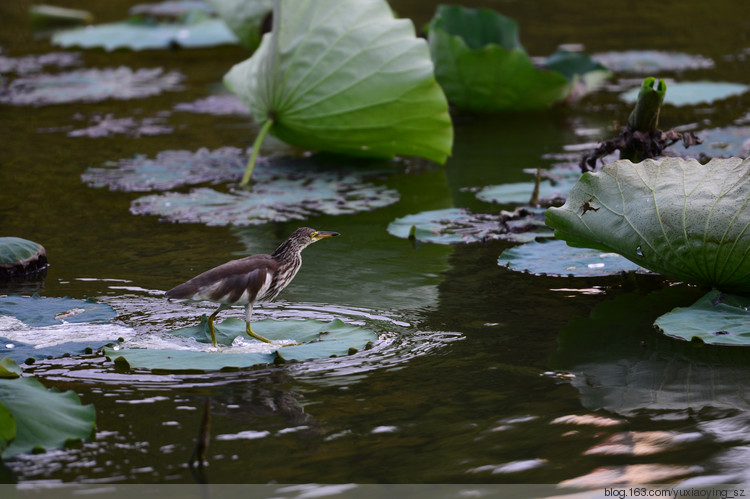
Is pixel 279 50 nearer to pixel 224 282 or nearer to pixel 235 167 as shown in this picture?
pixel 235 167

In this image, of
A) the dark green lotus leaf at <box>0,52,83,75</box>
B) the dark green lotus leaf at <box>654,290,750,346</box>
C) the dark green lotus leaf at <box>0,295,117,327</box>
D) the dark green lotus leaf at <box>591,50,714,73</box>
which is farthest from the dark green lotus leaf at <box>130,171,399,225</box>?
the dark green lotus leaf at <box>0,52,83,75</box>

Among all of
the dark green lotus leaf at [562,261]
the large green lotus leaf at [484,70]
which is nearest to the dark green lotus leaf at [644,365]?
the dark green lotus leaf at [562,261]

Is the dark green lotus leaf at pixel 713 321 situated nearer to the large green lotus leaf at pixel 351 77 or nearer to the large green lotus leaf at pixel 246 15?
the large green lotus leaf at pixel 351 77

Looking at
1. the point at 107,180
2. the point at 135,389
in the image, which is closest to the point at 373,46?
the point at 107,180

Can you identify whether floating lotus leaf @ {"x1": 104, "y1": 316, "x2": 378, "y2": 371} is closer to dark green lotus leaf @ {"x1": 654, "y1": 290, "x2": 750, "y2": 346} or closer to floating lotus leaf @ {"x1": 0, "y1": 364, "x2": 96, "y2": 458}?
floating lotus leaf @ {"x1": 0, "y1": 364, "x2": 96, "y2": 458}

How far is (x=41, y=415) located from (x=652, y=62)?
7.60m

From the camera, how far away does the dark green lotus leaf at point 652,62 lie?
30.3 ft

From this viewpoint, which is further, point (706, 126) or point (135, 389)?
point (706, 126)

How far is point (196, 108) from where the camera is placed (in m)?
8.48

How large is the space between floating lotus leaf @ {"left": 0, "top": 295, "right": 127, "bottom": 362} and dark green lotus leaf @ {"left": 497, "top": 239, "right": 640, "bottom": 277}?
68.4 inches

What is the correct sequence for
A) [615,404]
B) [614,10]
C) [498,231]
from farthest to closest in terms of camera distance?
[614,10], [498,231], [615,404]

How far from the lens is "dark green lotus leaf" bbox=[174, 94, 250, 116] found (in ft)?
27.5

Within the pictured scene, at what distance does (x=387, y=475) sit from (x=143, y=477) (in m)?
0.68

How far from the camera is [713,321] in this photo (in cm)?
375
